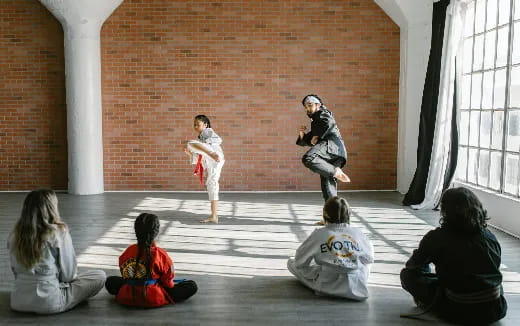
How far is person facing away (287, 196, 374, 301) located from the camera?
12.6 feet

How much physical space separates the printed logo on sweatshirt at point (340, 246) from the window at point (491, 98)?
3051 mm

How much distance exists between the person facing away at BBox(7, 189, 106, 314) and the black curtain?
5.35 meters

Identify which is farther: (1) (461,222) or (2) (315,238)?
(2) (315,238)

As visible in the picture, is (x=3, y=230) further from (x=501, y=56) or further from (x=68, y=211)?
(x=501, y=56)

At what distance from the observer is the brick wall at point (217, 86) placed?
8.96 m

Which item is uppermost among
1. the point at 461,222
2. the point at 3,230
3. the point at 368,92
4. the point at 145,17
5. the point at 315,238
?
the point at 145,17

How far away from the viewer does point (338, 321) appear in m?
3.53

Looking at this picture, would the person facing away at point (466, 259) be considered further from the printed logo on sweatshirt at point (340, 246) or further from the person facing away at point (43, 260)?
the person facing away at point (43, 260)

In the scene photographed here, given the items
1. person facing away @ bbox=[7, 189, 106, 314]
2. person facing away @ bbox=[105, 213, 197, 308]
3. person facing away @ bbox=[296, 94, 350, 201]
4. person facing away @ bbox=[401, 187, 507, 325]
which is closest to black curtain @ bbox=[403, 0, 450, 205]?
person facing away @ bbox=[296, 94, 350, 201]

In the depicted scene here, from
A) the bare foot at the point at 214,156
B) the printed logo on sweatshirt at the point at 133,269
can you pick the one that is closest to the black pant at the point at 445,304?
the printed logo on sweatshirt at the point at 133,269

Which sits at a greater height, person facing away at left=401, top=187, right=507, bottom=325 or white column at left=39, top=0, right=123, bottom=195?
white column at left=39, top=0, right=123, bottom=195

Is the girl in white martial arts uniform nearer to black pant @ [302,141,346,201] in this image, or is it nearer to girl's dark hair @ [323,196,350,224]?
black pant @ [302,141,346,201]

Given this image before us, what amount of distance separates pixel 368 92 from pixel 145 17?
152 inches

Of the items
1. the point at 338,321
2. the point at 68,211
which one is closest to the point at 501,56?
the point at 338,321
